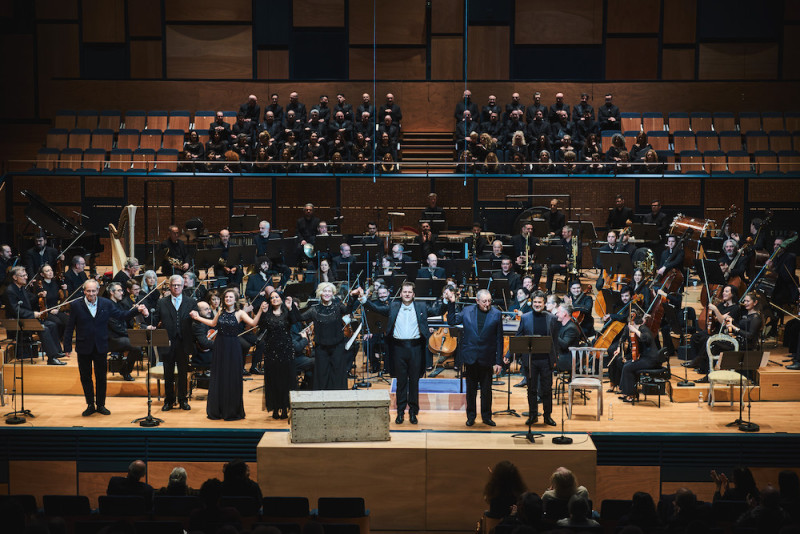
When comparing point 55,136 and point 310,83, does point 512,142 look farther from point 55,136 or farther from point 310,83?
point 55,136

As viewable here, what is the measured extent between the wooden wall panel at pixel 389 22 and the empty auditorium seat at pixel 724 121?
644 centimetres

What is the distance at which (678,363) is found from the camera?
40.6 feet

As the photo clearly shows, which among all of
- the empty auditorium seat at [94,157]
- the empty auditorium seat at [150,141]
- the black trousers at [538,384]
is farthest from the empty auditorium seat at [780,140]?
the empty auditorium seat at [94,157]

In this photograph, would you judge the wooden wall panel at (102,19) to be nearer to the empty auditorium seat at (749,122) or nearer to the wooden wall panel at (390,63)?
the wooden wall panel at (390,63)

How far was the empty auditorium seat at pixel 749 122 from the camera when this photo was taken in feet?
65.6

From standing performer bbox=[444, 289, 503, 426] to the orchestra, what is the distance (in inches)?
1.9

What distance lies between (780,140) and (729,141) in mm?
985

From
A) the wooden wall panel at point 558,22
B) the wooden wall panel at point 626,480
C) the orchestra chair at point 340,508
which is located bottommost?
the wooden wall panel at point 626,480

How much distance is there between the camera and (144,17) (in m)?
21.0

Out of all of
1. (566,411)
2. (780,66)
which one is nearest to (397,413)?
(566,411)

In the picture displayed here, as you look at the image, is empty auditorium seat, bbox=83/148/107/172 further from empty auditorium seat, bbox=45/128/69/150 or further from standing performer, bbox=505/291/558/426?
standing performer, bbox=505/291/558/426

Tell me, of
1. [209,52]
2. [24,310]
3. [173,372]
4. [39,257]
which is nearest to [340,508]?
[173,372]

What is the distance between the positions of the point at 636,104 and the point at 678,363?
9.91 m

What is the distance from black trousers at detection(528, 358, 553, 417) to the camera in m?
9.84
